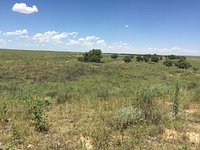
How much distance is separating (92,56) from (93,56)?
0.74 ft

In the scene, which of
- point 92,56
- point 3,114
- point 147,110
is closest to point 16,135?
point 3,114

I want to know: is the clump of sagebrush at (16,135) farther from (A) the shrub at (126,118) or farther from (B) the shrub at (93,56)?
(B) the shrub at (93,56)

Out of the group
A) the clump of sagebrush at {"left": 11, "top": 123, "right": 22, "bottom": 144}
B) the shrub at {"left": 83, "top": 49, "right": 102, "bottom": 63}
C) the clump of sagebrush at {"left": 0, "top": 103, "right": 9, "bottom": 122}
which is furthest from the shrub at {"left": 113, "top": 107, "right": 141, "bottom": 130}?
the shrub at {"left": 83, "top": 49, "right": 102, "bottom": 63}

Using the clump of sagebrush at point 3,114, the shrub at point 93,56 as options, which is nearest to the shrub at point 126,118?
the clump of sagebrush at point 3,114

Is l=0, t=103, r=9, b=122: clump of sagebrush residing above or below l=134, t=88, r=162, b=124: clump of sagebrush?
below

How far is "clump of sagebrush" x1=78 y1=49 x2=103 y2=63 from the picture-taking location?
44481 mm

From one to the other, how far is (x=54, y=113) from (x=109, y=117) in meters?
1.79

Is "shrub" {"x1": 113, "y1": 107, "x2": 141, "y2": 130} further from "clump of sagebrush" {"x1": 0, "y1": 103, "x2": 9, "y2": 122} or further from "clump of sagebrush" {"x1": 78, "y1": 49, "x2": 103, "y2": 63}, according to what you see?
"clump of sagebrush" {"x1": 78, "y1": 49, "x2": 103, "y2": 63}

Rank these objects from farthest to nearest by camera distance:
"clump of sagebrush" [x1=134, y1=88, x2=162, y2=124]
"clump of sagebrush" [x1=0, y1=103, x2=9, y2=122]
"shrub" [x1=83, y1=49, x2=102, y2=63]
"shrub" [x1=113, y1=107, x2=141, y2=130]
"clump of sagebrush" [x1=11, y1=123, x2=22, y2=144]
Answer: "shrub" [x1=83, y1=49, x2=102, y2=63], "clump of sagebrush" [x1=0, y1=103, x2=9, y2=122], "clump of sagebrush" [x1=134, y1=88, x2=162, y2=124], "shrub" [x1=113, y1=107, x2=141, y2=130], "clump of sagebrush" [x1=11, y1=123, x2=22, y2=144]

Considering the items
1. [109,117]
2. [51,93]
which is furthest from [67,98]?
[109,117]

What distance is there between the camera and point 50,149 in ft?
18.5

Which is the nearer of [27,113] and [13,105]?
[27,113]

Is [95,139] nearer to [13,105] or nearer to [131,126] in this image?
[131,126]

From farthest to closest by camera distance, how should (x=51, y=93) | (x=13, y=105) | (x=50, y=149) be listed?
(x=51, y=93)
(x=13, y=105)
(x=50, y=149)
